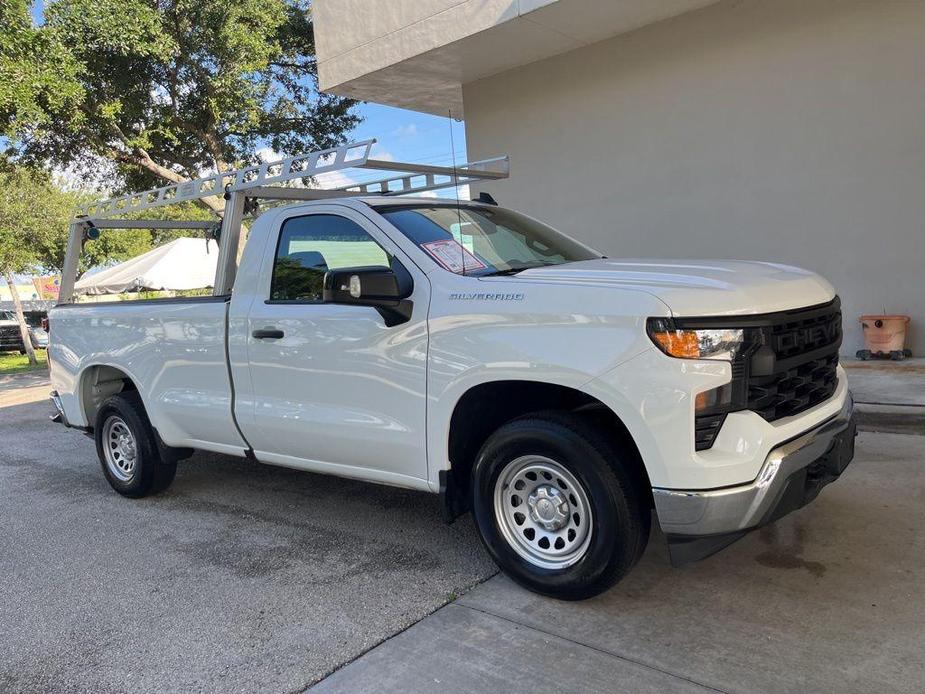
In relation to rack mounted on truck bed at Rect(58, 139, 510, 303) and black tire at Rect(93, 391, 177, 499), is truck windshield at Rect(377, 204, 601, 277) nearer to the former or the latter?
rack mounted on truck bed at Rect(58, 139, 510, 303)

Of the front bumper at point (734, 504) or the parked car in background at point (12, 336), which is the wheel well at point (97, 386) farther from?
the parked car in background at point (12, 336)

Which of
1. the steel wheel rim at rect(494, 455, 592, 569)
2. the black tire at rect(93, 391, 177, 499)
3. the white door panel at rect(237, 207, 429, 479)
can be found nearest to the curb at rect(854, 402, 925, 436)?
the steel wheel rim at rect(494, 455, 592, 569)

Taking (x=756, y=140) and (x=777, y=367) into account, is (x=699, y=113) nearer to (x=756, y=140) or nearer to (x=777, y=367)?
(x=756, y=140)

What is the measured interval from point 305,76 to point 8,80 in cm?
600

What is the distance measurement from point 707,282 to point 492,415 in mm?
1277

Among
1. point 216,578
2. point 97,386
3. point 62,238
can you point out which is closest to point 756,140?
point 97,386

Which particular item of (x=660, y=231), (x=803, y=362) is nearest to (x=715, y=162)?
(x=660, y=231)

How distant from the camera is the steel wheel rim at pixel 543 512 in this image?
335cm

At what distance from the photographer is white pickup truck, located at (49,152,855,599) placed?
9.78ft

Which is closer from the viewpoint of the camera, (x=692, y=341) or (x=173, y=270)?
(x=692, y=341)

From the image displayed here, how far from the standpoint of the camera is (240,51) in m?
12.9

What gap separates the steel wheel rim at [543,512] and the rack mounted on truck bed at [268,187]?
6.54 feet

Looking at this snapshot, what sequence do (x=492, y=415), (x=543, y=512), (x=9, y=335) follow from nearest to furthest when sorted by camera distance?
(x=543, y=512), (x=492, y=415), (x=9, y=335)

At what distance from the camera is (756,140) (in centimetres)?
880
